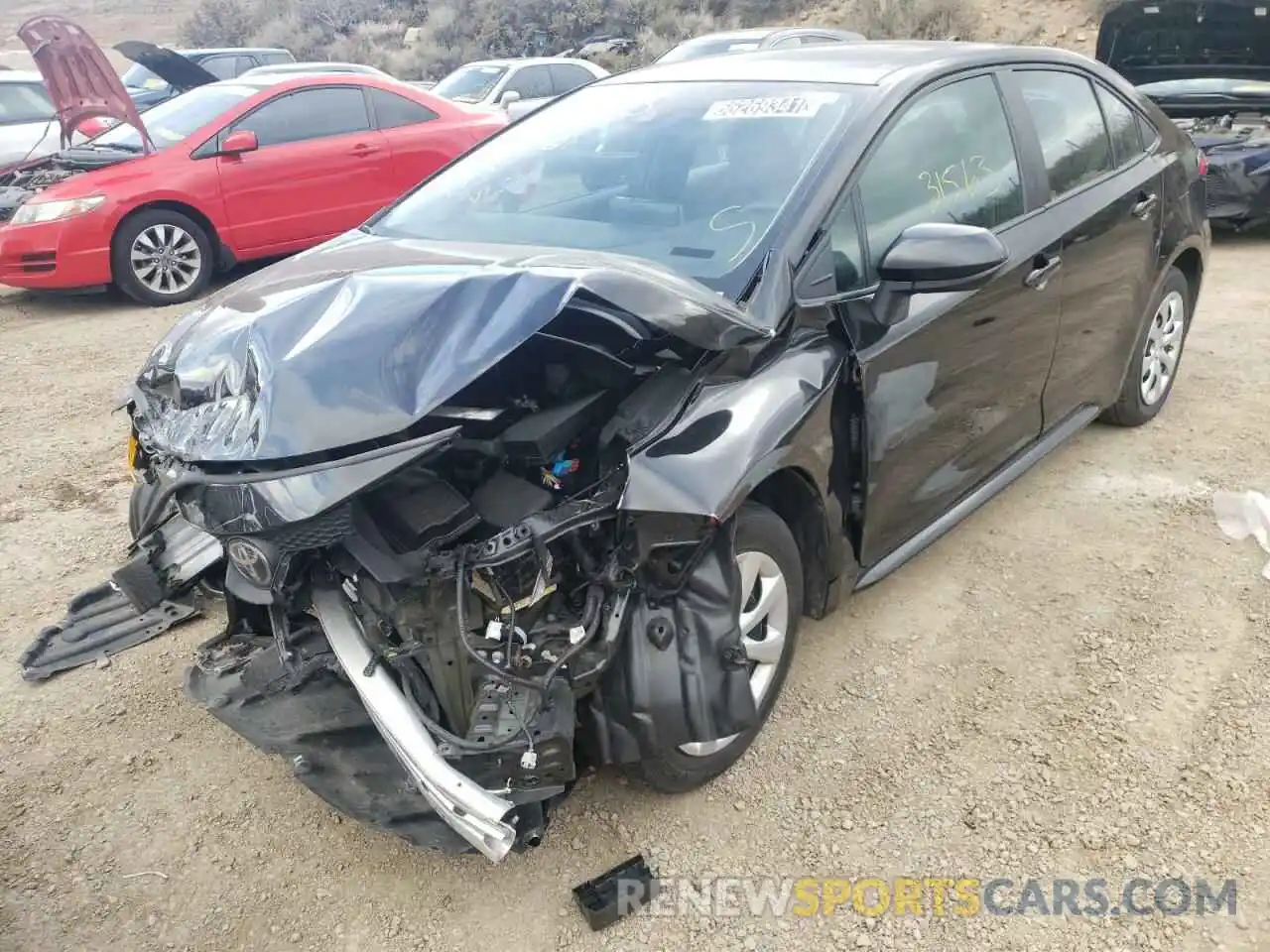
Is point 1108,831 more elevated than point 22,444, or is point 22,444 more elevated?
point 22,444

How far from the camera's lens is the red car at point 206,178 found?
7.06m

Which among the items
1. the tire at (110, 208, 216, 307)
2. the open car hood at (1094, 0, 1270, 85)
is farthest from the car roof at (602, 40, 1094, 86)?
the tire at (110, 208, 216, 307)

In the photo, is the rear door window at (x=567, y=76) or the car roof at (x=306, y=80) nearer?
the car roof at (x=306, y=80)

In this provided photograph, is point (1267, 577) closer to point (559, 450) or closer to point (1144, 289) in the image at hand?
point (1144, 289)

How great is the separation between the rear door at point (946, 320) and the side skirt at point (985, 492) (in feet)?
0.11

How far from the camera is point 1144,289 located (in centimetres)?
412

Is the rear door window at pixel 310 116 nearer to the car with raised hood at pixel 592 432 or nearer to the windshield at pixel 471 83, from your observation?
the windshield at pixel 471 83

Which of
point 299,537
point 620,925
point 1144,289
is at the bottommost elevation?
point 620,925

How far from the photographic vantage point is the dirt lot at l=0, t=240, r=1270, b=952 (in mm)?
2297

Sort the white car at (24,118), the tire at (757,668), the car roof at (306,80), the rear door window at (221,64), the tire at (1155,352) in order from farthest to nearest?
the rear door window at (221,64), the white car at (24,118), the car roof at (306,80), the tire at (1155,352), the tire at (757,668)

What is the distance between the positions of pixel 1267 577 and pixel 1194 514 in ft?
1.57

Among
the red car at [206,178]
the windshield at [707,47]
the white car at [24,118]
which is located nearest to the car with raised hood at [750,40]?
the windshield at [707,47]

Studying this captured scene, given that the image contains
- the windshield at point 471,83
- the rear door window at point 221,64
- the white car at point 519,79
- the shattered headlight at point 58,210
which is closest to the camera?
the shattered headlight at point 58,210

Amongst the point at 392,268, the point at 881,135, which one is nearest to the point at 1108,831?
the point at 881,135
